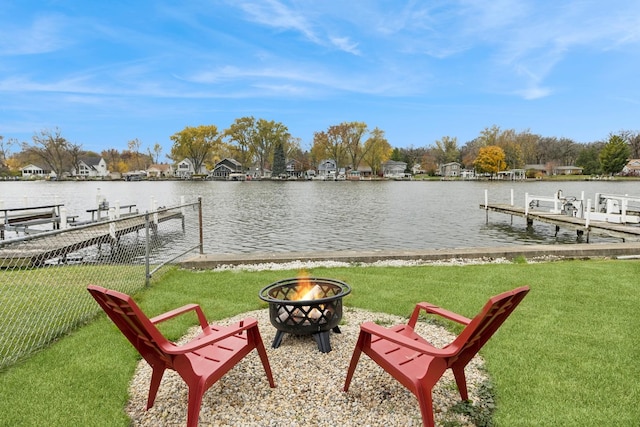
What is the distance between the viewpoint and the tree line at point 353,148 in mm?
90812

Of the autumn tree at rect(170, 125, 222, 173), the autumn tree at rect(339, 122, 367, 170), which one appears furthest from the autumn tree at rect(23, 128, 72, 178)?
the autumn tree at rect(339, 122, 367, 170)

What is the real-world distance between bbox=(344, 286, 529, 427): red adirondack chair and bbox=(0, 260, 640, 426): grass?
625 mm

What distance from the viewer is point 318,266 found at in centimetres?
877

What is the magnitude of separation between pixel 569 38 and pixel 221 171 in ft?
296

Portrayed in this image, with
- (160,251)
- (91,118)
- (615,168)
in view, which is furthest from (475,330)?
(91,118)

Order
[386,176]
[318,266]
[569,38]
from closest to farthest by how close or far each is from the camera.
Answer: [318,266], [569,38], [386,176]

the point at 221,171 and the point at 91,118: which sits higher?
the point at 91,118

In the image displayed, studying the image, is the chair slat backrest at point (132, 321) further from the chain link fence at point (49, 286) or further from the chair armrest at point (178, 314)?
the chain link fence at point (49, 286)

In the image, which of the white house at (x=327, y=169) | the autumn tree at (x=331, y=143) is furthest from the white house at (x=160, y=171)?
the autumn tree at (x=331, y=143)

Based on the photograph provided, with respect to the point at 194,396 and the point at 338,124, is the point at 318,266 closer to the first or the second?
the point at 194,396

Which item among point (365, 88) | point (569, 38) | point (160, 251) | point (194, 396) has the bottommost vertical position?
point (160, 251)

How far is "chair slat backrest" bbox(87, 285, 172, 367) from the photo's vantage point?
2.63 meters

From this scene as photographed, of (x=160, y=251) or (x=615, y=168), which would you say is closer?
(x=160, y=251)

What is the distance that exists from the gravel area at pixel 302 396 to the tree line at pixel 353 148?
9134 centimetres
